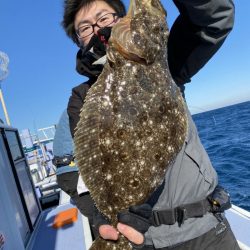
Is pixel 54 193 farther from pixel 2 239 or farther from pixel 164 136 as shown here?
pixel 164 136

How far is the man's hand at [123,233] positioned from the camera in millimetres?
2119

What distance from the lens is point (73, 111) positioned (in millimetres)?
2717

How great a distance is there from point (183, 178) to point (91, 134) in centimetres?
79

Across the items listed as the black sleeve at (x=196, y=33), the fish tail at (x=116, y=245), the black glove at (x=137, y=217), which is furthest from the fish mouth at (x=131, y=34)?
the fish tail at (x=116, y=245)

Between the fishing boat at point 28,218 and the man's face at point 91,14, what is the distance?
2099mm

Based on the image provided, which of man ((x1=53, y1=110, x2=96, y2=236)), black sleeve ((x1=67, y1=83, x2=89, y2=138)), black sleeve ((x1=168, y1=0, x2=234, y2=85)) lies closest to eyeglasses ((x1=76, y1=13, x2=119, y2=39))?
black sleeve ((x1=67, y1=83, x2=89, y2=138))

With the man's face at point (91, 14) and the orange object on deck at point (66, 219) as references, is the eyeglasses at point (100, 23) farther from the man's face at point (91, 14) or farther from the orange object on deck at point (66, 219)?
the orange object on deck at point (66, 219)

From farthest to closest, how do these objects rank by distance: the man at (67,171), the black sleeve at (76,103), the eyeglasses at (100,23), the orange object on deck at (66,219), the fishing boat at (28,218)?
1. the orange object on deck at (66,219)
2. the fishing boat at (28,218)
3. the man at (67,171)
4. the black sleeve at (76,103)
5. the eyeglasses at (100,23)

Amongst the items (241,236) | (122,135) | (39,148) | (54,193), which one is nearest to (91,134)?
(122,135)

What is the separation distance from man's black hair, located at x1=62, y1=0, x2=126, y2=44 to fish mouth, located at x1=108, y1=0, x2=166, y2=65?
1.89 ft

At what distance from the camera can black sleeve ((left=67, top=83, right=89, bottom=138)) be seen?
2.71 m

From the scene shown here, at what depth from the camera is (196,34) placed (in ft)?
6.98

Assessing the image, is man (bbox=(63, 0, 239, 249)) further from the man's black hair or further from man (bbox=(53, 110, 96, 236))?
man (bbox=(53, 110, 96, 236))

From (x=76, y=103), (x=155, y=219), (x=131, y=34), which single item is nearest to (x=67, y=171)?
(x=76, y=103)
